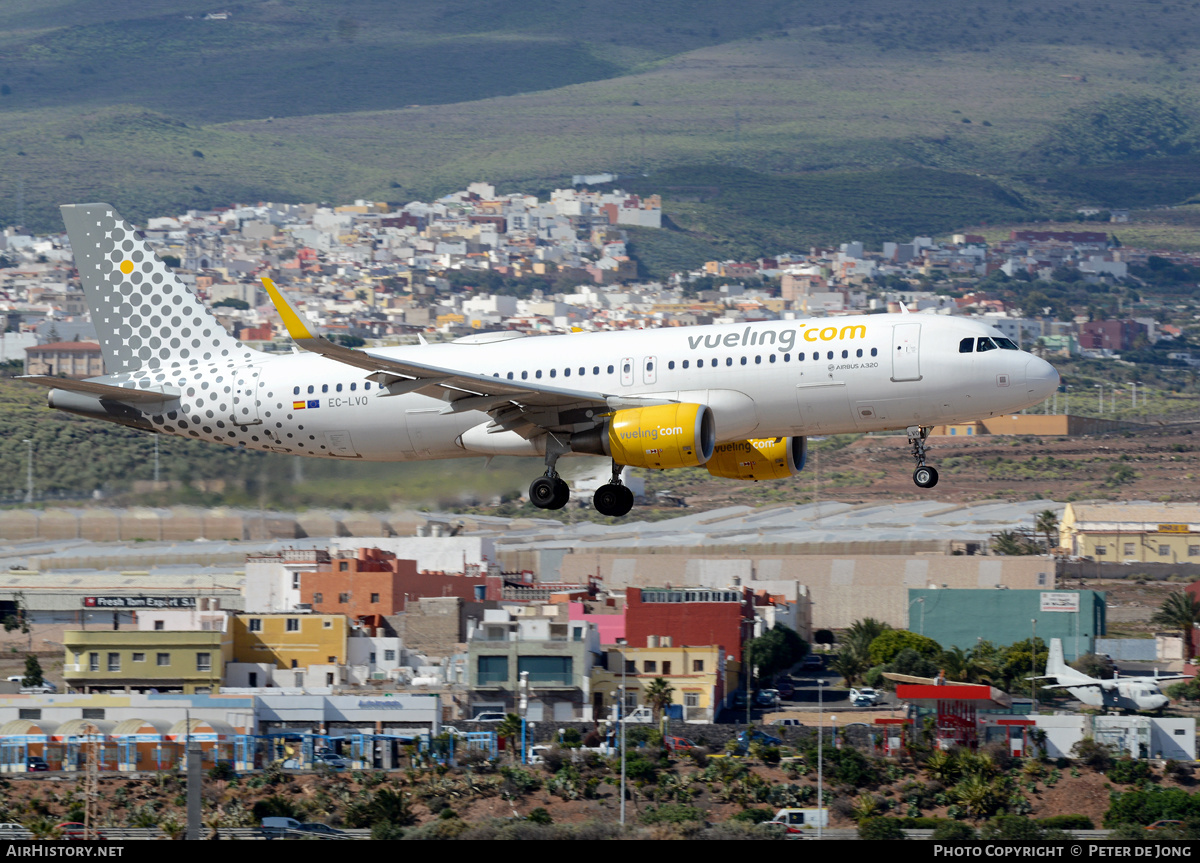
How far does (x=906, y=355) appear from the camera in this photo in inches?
1517

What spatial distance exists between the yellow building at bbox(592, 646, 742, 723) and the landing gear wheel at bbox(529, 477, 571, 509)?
3424cm

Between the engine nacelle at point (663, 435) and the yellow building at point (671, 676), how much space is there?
121ft

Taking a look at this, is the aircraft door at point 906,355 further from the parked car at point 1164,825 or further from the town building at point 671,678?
the town building at point 671,678

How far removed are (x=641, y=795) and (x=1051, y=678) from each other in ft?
93.4

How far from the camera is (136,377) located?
1747 inches

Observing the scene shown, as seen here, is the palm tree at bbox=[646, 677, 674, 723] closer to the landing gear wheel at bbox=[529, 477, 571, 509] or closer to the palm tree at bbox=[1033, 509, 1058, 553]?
the landing gear wheel at bbox=[529, 477, 571, 509]

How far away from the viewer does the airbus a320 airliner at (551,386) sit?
3850 cm

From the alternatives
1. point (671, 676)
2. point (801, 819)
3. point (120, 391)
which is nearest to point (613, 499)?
point (120, 391)

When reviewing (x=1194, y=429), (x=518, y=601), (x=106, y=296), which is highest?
(x=1194, y=429)

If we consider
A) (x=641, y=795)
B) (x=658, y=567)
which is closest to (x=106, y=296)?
(x=641, y=795)

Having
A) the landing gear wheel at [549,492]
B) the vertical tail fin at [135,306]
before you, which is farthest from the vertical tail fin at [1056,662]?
the vertical tail fin at [135,306]

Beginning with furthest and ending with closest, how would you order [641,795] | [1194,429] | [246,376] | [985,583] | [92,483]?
1. [1194,429]
2. [985,583]
3. [641,795]
4. [92,483]
5. [246,376]

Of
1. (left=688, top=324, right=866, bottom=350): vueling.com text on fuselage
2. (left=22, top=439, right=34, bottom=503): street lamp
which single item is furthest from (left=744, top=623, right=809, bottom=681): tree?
(left=688, top=324, right=866, bottom=350): vueling.com text on fuselage
